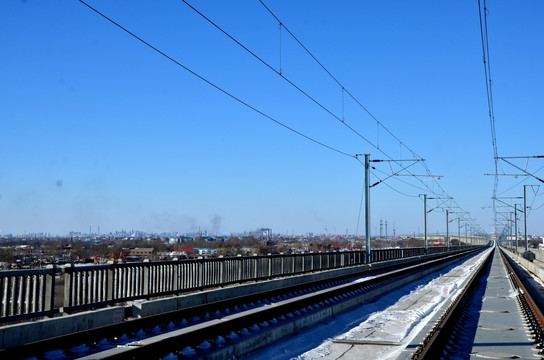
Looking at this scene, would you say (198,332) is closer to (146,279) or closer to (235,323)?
(235,323)

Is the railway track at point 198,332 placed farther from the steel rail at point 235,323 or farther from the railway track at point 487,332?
the railway track at point 487,332

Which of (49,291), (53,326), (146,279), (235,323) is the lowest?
(235,323)

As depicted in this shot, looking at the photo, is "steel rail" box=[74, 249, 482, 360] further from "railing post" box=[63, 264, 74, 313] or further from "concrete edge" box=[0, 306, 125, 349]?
"railing post" box=[63, 264, 74, 313]

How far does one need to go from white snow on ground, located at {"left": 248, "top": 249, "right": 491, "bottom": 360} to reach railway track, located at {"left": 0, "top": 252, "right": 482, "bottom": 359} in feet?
1.21

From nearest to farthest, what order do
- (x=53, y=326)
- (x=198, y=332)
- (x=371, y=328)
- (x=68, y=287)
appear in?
(x=198, y=332), (x=53, y=326), (x=68, y=287), (x=371, y=328)

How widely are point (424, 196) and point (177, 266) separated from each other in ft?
173

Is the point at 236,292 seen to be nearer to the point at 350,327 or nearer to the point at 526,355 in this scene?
the point at 350,327

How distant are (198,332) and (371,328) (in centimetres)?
565

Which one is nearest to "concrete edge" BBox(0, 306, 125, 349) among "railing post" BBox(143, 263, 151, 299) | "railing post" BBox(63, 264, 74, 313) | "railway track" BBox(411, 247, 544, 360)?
"railing post" BBox(63, 264, 74, 313)

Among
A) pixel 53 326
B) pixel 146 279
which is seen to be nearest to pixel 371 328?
pixel 146 279

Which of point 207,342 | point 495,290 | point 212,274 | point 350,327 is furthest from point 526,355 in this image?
point 495,290

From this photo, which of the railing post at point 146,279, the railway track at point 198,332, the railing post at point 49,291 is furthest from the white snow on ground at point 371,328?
the railing post at point 146,279

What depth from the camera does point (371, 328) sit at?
14.6m

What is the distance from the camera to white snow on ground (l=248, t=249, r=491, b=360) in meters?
11.5
